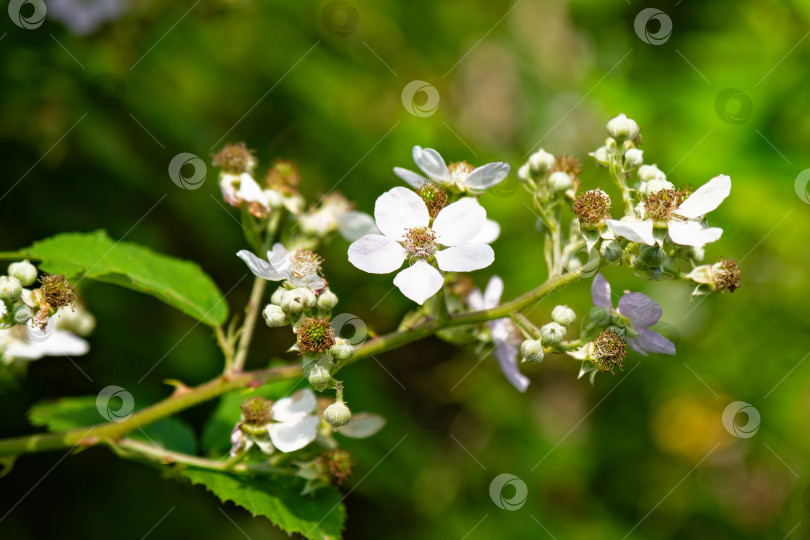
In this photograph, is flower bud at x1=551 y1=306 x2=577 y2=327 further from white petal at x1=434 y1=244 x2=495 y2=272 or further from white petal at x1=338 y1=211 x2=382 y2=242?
white petal at x1=338 y1=211 x2=382 y2=242

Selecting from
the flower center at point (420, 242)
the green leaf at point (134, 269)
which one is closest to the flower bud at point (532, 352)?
the flower center at point (420, 242)

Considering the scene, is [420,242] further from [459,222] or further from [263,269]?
[263,269]

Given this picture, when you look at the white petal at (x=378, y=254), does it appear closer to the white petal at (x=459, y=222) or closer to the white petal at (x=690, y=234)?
the white petal at (x=459, y=222)

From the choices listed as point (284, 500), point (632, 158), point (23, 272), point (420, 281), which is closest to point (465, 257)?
point (420, 281)

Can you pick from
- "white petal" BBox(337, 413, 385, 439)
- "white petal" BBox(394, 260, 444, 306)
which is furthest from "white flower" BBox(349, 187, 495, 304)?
"white petal" BBox(337, 413, 385, 439)

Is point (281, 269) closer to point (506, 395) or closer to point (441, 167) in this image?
point (441, 167)

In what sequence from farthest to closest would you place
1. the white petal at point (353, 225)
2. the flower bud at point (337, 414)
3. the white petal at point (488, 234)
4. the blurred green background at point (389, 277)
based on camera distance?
the blurred green background at point (389, 277) < the white petal at point (353, 225) < the white petal at point (488, 234) < the flower bud at point (337, 414)
